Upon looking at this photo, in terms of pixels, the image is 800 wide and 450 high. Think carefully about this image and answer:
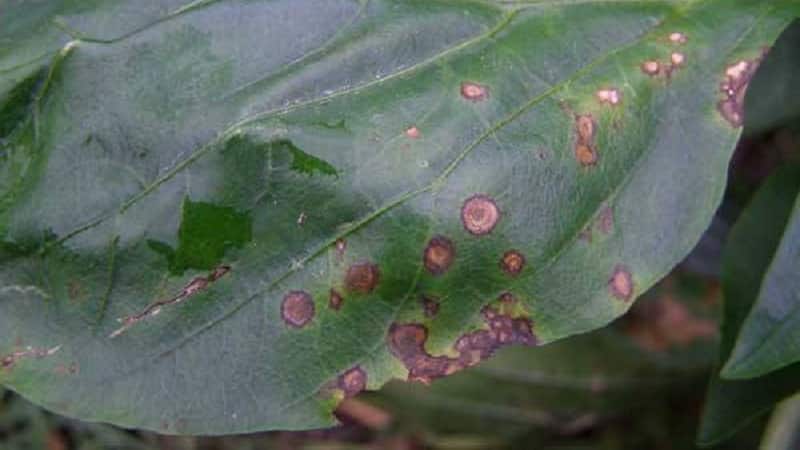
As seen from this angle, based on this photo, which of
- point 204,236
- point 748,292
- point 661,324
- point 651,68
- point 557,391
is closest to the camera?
point 204,236

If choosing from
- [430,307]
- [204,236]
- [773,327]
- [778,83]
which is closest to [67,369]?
[204,236]

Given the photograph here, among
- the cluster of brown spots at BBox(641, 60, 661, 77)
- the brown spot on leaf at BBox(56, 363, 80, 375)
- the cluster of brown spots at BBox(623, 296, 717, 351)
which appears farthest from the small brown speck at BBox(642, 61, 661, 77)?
the cluster of brown spots at BBox(623, 296, 717, 351)

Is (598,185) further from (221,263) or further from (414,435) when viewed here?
(414,435)

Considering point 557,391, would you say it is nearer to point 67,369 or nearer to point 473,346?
point 473,346

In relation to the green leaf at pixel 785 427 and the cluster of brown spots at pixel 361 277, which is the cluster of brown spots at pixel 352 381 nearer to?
the cluster of brown spots at pixel 361 277

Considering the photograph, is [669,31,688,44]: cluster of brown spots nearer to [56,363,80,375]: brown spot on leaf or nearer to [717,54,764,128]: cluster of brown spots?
[717,54,764,128]: cluster of brown spots

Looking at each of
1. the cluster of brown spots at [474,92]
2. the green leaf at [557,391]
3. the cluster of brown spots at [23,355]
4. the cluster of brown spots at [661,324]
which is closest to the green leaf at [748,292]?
the cluster of brown spots at [474,92]

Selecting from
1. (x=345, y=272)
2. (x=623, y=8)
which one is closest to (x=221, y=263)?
(x=345, y=272)
